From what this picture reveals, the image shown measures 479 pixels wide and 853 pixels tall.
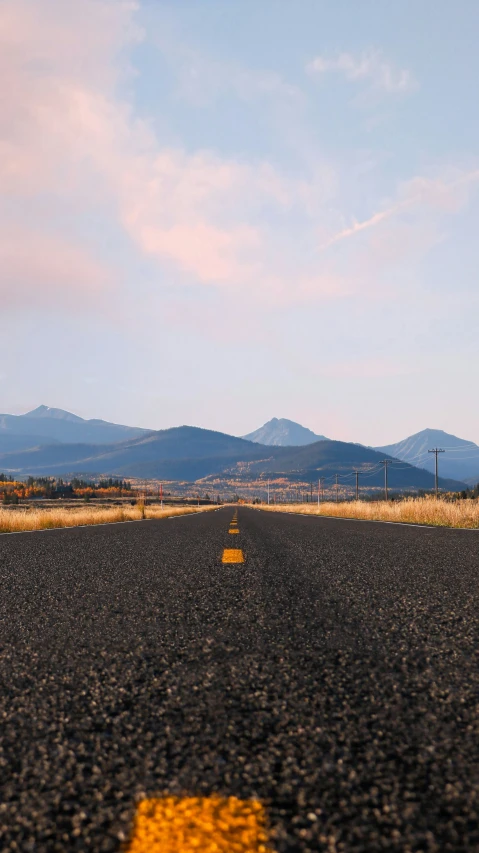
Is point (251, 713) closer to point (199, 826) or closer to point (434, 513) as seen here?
point (199, 826)

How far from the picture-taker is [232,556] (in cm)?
756

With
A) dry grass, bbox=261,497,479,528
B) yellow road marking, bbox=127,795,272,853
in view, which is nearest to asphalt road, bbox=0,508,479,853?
yellow road marking, bbox=127,795,272,853

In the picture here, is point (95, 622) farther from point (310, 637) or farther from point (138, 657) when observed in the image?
point (310, 637)

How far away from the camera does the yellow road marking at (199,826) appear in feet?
4.06

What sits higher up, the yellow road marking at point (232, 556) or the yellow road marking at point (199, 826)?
the yellow road marking at point (199, 826)

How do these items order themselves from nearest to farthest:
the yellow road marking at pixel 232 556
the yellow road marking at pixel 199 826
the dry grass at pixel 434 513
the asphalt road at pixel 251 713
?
the yellow road marking at pixel 199 826, the asphalt road at pixel 251 713, the yellow road marking at pixel 232 556, the dry grass at pixel 434 513

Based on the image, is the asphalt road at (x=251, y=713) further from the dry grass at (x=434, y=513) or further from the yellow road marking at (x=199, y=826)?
the dry grass at (x=434, y=513)

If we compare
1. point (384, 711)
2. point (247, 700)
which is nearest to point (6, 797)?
point (247, 700)

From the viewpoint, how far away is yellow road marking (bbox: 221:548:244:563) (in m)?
7.11

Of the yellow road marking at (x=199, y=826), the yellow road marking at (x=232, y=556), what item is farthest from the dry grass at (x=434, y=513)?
the yellow road marking at (x=199, y=826)

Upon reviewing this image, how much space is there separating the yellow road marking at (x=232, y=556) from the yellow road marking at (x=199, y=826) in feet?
18.6

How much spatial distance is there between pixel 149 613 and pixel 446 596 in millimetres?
2352

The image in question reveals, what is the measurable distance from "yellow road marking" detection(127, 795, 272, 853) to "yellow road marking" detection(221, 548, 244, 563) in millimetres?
5657

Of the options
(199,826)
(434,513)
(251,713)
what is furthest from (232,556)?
(434,513)
